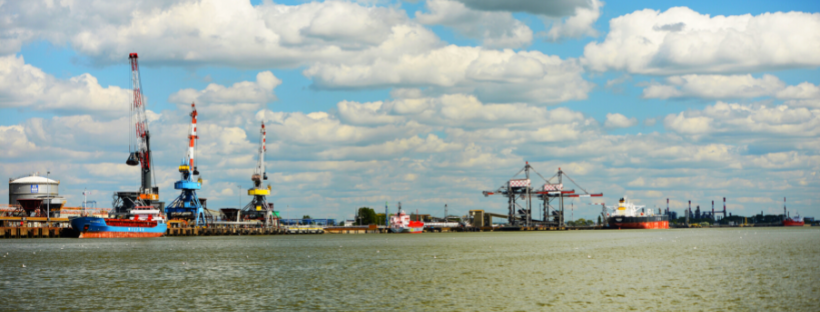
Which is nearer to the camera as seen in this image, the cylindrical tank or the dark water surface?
the dark water surface

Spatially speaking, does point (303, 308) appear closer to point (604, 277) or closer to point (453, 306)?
point (453, 306)

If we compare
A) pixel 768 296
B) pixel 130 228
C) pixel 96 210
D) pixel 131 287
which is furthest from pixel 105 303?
pixel 96 210

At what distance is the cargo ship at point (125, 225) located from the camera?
130 meters

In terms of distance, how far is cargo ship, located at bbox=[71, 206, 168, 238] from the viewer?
5123 inches

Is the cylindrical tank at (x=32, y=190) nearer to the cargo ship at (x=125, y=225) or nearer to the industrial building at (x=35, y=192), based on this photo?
the industrial building at (x=35, y=192)

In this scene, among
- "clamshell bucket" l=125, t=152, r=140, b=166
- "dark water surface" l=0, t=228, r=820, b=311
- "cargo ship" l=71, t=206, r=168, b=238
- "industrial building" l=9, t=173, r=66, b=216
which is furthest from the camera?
"clamshell bucket" l=125, t=152, r=140, b=166

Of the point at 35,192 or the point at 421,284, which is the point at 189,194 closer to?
the point at 35,192

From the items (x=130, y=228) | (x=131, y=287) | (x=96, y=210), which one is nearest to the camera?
(x=131, y=287)

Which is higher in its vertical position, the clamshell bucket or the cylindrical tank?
the clamshell bucket

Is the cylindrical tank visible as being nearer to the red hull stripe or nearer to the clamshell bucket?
the clamshell bucket

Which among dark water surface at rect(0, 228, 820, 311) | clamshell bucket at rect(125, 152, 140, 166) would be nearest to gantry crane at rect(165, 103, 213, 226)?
clamshell bucket at rect(125, 152, 140, 166)

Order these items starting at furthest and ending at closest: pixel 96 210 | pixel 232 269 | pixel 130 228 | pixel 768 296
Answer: pixel 96 210, pixel 130 228, pixel 232 269, pixel 768 296

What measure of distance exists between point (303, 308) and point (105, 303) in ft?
34.0

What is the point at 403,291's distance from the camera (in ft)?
134
